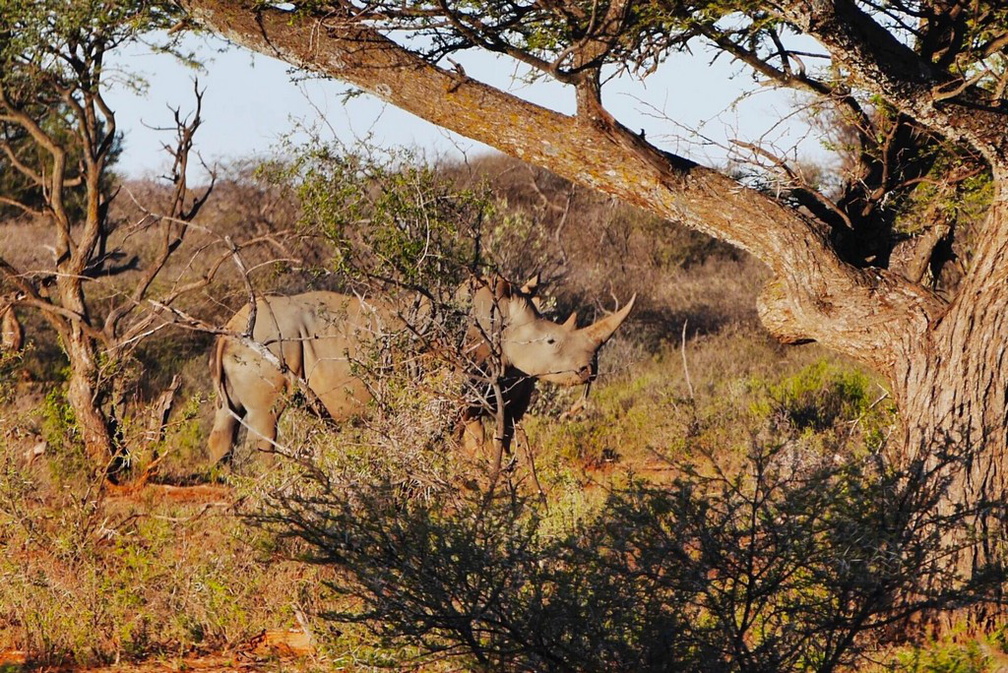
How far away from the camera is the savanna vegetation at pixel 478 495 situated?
16.0ft

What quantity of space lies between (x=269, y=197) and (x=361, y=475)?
16419 millimetres

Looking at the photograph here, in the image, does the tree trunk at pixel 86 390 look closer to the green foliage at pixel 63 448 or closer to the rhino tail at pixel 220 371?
the rhino tail at pixel 220 371

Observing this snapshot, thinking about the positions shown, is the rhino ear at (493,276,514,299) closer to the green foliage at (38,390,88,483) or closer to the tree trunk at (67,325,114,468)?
the green foliage at (38,390,88,483)

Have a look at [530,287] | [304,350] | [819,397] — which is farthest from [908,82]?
[819,397]

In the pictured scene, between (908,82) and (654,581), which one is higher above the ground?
(908,82)

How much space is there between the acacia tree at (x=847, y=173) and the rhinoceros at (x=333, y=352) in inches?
81.1

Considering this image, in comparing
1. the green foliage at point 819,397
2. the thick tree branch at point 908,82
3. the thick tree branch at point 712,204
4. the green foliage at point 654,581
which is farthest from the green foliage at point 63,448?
the green foliage at point 819,397

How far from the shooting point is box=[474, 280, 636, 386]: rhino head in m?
9.84

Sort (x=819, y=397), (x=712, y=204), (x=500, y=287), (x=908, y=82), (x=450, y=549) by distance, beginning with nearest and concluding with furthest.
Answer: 1. (x=450, y=549)
2. (x=908, y=82)
3. (x=712, y=204)
4. (x=500, y=287)
5. (x=819, y=397)

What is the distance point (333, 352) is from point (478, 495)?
A: 3.39 metres

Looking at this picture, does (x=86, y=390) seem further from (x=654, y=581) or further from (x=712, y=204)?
(x=654, y=581)

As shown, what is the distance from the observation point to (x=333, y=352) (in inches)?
384

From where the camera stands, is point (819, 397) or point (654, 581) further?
point (819, 397)

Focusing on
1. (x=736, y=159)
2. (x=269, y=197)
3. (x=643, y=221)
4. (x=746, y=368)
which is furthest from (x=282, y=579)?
(x=643, y=221)
